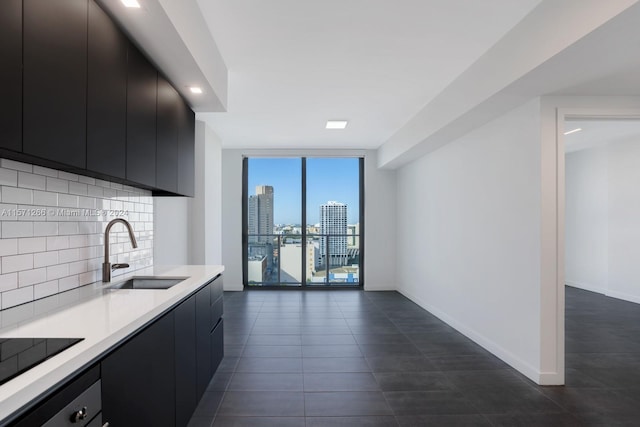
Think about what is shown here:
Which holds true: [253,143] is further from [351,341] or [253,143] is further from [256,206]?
[351,341]

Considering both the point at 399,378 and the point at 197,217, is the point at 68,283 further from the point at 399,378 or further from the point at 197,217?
the point at 197,217

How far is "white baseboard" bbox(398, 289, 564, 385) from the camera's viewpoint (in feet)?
9.13

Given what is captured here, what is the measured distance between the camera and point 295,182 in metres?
7.00

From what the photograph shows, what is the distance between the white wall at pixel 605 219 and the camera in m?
5.71

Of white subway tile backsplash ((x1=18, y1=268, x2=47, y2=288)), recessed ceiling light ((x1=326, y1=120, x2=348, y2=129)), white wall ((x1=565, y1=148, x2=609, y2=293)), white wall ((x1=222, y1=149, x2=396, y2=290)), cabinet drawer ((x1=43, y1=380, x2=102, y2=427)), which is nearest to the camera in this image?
cabinet drawer ((x1=43, y1=380, x2=102, y2=427))

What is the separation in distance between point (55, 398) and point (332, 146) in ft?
19.6

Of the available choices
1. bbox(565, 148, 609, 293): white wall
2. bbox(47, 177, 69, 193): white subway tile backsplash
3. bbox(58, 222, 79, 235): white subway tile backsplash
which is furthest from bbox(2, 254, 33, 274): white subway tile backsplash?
bbox(565, 148, 609, 293): white wall

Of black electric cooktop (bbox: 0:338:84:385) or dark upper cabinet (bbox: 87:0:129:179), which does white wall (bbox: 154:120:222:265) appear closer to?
dark upper cabinet (bbox: 87:0:129:179)

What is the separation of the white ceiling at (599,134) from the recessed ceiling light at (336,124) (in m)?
3.04

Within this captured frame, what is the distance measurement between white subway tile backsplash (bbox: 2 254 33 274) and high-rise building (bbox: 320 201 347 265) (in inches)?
219

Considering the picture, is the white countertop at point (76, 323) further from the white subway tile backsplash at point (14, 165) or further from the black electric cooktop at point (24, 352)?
the white subway tile backsplash at point (14, 165)

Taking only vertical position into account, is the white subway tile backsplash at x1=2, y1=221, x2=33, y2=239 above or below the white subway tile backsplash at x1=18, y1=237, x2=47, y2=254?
above

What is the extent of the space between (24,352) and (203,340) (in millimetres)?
1554

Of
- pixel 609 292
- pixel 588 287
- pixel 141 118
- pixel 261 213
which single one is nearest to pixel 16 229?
pixel 141 118
